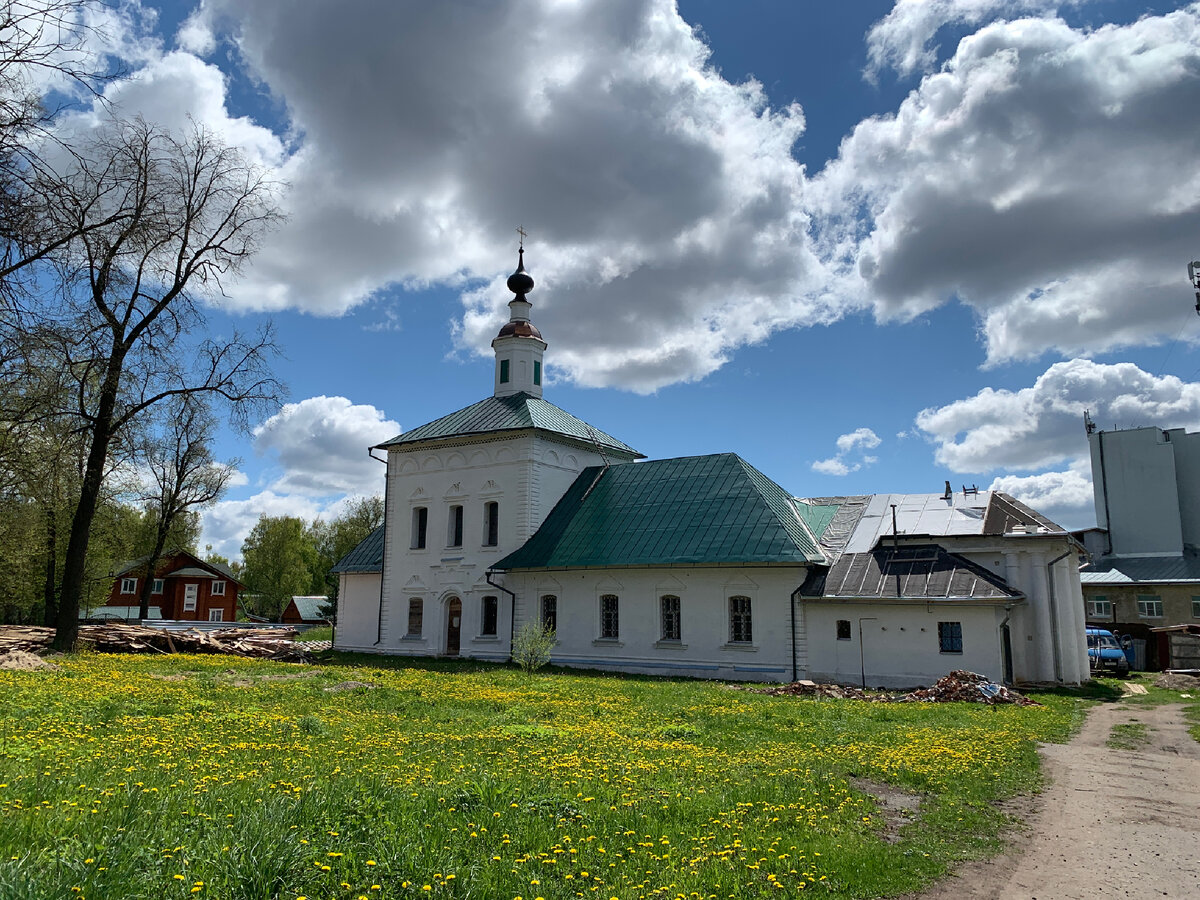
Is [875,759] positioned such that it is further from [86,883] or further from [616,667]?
[616,667]

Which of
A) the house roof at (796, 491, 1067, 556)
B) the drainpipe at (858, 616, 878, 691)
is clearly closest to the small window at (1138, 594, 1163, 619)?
the house roof at (796, 491, 1067, 556)

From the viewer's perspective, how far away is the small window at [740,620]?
79.5ft

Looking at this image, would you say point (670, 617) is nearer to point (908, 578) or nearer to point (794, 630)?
point (794, 630)

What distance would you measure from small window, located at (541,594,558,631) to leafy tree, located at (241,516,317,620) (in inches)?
2097

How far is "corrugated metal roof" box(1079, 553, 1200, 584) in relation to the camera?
37203mm

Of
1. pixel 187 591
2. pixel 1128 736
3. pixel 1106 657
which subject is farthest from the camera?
pixel 187 591

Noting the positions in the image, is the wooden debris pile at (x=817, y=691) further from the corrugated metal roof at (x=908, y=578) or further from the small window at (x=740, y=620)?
the small window at (x=740, y=620)

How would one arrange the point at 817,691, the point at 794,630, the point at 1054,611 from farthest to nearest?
the point at 794,630, the point at 1054,611, the point at 817,691

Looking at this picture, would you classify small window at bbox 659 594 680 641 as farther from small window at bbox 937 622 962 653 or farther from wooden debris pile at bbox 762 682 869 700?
small window at bbox 937 622 962 653

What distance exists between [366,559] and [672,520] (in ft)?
49.6

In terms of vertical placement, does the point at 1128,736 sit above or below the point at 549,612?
below

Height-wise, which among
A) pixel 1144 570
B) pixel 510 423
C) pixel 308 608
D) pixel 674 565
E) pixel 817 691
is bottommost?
pixel 817 691

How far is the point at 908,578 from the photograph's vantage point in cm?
2223

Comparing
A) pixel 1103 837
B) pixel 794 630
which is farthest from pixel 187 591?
pixel 1103 837
